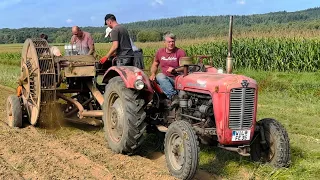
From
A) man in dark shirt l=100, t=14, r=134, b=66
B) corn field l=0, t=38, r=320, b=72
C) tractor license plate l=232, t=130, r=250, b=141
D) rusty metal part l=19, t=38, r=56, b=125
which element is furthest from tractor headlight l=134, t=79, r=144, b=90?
corn field l=0, t=38, r=320, b=72

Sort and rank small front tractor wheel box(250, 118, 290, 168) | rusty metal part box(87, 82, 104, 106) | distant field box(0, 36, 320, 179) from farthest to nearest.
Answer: rusty metal part box(87, 82, 104, 106) < distant field box(0, 36, 320, 179) < small front tractor wheel box(250, 118, 290, 168)

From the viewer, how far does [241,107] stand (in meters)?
5.14

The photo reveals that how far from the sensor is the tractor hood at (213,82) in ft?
16.7

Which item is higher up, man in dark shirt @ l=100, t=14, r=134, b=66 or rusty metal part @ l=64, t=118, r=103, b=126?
man in dark shirt @ l=100, t=14, r=134, b=66

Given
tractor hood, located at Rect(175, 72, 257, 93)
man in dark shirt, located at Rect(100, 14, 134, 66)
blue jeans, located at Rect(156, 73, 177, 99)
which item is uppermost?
man in dark shirt, located at Rect(100, 14, 134, 66)

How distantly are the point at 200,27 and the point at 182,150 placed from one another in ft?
154

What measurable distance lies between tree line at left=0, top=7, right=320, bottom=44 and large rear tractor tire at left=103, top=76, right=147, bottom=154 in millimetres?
3086

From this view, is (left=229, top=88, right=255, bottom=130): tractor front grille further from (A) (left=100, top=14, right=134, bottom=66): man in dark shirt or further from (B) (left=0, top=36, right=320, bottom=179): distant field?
(A) (left=100, top=14, right=134, bottom=66): man in dark shirt

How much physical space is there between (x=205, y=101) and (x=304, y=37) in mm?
12960

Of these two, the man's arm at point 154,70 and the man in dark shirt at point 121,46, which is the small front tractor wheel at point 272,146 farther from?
the man in dark shirt at point 121,46

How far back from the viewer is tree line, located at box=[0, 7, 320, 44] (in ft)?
76.0

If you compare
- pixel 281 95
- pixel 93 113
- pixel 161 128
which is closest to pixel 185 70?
pixel 161 128

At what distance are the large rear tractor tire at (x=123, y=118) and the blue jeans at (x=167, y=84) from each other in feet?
1.15

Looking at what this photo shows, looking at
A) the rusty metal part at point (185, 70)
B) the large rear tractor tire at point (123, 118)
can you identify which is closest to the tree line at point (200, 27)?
the large rear tractor tire at point (123, 118)
